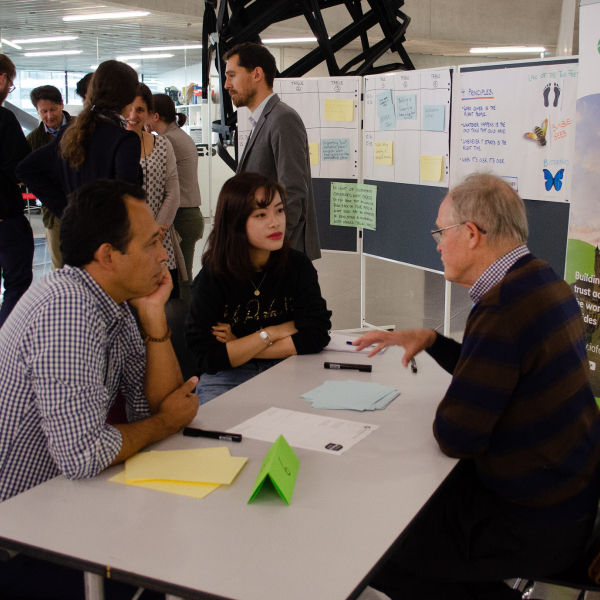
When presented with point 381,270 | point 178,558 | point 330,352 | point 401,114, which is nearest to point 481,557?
point 178,558

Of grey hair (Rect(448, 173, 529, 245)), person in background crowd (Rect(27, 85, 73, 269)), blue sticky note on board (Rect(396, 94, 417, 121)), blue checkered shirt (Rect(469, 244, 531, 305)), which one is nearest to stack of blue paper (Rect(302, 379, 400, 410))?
blue checkered shirt (Rect(469, 244, 531, 305))

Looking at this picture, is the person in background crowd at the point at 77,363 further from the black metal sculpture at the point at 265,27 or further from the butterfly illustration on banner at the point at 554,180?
the black metal sculpture at the point at 265,27

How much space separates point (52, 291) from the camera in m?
1.36

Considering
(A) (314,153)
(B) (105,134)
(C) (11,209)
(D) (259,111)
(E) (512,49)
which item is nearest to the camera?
(B) (105,134)

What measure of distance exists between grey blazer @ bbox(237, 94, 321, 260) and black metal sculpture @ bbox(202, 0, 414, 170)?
1386 millimetres

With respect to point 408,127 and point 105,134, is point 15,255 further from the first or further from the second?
point 408,127

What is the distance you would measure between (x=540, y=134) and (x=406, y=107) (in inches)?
39.4

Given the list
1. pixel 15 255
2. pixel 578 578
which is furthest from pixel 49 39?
pixel 578 578

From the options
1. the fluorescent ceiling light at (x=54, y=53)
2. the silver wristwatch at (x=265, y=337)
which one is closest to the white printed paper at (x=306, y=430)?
the silver wristwatch at (x=265, y=337)

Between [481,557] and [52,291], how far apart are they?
1.11 meters

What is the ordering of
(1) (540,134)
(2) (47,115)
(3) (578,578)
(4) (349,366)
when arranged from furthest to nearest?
(2) (47,115)
(1) (540,134)
(4) (349,366)
(3) (578,578)

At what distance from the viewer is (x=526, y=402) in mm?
1376

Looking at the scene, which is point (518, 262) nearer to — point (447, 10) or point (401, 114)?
point (401, 114)

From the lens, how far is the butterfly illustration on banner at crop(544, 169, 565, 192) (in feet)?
10.9
